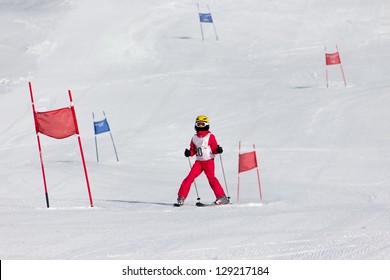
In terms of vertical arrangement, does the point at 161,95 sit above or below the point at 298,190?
above

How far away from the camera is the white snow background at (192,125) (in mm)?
8000

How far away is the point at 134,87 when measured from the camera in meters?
27.4

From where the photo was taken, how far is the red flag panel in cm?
1262

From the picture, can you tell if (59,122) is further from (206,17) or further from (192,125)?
(206,17)

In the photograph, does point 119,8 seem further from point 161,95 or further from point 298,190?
A: point 298,190

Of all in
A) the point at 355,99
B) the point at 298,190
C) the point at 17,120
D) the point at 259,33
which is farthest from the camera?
the point at 259,33

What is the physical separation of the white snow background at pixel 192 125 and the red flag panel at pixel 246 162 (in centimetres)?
78

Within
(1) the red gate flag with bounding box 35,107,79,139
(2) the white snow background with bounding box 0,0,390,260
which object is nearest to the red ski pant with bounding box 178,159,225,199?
(2) the white snow background with bounding box 0,0,390,260

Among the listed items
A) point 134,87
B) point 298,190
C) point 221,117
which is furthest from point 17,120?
point 298,190

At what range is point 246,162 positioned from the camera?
41.4 feet

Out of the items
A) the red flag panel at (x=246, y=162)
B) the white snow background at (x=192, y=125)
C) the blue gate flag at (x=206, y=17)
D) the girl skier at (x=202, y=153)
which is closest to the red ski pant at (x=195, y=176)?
the girl skier at (x=202, y=153)

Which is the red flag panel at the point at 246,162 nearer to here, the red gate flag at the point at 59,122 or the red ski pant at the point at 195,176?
the red ski pant at the point at 195,176

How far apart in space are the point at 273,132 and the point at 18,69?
13151 millimetres

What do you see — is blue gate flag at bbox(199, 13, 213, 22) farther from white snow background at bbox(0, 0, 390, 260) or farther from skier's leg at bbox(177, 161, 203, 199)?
skier's leg at bbox(177, 161, 203, 199)
